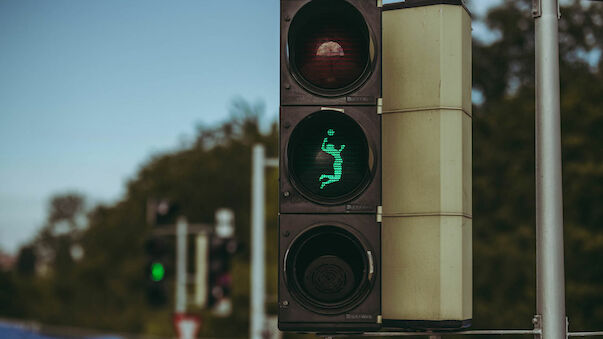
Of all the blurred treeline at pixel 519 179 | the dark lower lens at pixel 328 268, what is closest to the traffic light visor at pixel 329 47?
the dark lower lens at pixel 328 268

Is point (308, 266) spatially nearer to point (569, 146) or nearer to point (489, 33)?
point (569, 146)

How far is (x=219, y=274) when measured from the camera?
56.9 feet

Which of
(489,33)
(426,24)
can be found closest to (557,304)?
(426,24)

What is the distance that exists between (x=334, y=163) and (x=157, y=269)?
10824 millimetres

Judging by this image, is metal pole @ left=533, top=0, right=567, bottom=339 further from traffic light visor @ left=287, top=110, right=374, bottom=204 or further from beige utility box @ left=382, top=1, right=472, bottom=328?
traffic light visor @ left=287, top=110, right=374, bottom=204

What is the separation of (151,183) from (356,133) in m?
75.3

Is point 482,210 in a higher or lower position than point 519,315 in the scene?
higher

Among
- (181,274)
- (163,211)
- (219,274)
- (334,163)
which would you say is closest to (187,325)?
(219,274)

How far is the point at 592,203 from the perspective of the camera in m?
34.9

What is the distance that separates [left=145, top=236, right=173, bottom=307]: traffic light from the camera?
14836 millimetres

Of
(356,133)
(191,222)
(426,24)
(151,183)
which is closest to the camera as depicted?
(356,133)

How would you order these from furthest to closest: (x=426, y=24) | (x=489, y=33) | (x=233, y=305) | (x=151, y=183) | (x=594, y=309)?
(x=151, y=183) < (x=233, y=305) < (x=489, y=33) < (x=594, y=309) < (x=426, y=24)

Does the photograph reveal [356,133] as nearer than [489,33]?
Yes

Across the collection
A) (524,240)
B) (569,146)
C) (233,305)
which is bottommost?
(233,305)
